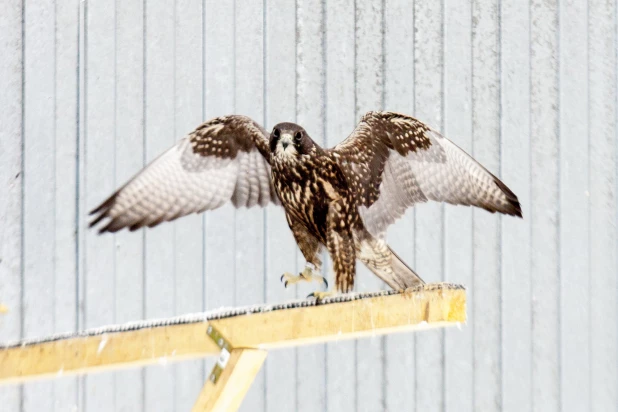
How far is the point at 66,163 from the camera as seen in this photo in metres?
2.76

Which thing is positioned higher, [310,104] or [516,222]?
[310,104]

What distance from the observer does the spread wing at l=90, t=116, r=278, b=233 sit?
2.12 meters

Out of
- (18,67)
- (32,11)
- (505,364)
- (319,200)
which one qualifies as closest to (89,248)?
(18,67)

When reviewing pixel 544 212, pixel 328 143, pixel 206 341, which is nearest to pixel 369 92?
pixel 328 143

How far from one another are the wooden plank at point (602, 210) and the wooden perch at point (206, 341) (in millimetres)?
1646

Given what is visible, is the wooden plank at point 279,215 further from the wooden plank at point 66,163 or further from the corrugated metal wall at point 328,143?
the wooden plank at point 66,163

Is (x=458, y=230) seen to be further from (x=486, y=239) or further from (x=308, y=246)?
(x=308, y=246)

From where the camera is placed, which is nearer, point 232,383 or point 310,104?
point 232,383

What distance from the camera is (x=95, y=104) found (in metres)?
2.77

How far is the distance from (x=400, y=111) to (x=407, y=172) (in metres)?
A: 0.79

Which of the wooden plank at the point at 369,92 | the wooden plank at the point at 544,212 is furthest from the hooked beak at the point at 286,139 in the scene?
the wooden plank at the point at 544,212

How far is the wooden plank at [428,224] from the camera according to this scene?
2.99 m

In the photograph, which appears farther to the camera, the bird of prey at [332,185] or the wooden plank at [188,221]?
the wooden plank at [188,221]

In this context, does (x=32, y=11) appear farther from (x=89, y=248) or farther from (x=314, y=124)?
(x=314, y=124)
